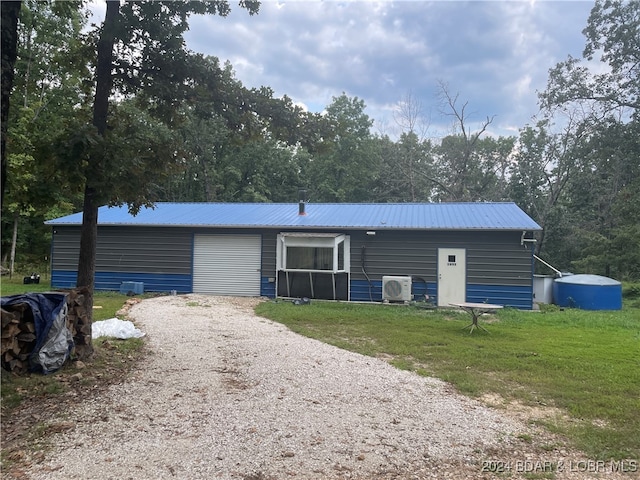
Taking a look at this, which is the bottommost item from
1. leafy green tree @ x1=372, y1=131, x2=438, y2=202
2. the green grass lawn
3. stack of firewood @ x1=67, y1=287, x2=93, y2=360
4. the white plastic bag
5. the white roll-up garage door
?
the green grass lawn

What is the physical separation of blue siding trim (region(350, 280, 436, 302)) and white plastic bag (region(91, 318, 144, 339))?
7.28 metres

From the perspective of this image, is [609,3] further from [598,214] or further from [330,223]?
[330,223]

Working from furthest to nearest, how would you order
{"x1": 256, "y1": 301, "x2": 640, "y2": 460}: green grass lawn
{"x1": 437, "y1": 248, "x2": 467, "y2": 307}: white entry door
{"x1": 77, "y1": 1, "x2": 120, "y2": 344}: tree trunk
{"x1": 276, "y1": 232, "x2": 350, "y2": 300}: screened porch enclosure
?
{"x1": 276, "y1": 232, "x2": 350, "y2": 300}: screened porch enclosure → {"x1": 437, "y1": 248, "x2": 467, "y2": 307}: white entry door → {"x1": 77, "y1": 1, "x2": 120, "y2": 344}: tree trunk → {"x1": 256, "y1": 301, "x2": 640, "y2": 460}: green grass lawn

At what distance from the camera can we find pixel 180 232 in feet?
47.3

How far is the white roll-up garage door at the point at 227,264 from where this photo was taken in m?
14.2

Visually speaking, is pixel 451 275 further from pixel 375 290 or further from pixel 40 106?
pixel 40 106

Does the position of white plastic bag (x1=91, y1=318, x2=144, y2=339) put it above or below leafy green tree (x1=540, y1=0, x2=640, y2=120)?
below

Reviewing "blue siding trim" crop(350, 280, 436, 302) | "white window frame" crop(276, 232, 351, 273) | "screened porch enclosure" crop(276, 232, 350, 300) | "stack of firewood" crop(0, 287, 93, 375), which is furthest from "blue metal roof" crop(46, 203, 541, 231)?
"stack of firewood" crop(0, 287, 93, 375)

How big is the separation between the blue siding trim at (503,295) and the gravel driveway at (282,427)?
Answer: 7.64 m

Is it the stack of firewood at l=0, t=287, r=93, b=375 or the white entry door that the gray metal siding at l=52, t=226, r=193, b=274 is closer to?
the white entry door

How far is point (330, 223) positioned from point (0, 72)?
10.5 meters

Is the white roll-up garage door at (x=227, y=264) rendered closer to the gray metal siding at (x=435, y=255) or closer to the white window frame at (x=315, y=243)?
the white window frame at (x=315, y=243)

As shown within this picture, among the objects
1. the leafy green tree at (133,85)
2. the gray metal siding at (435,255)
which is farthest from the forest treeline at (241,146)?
the gray metal siding at (435,255)

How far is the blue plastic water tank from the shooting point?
1316cm
